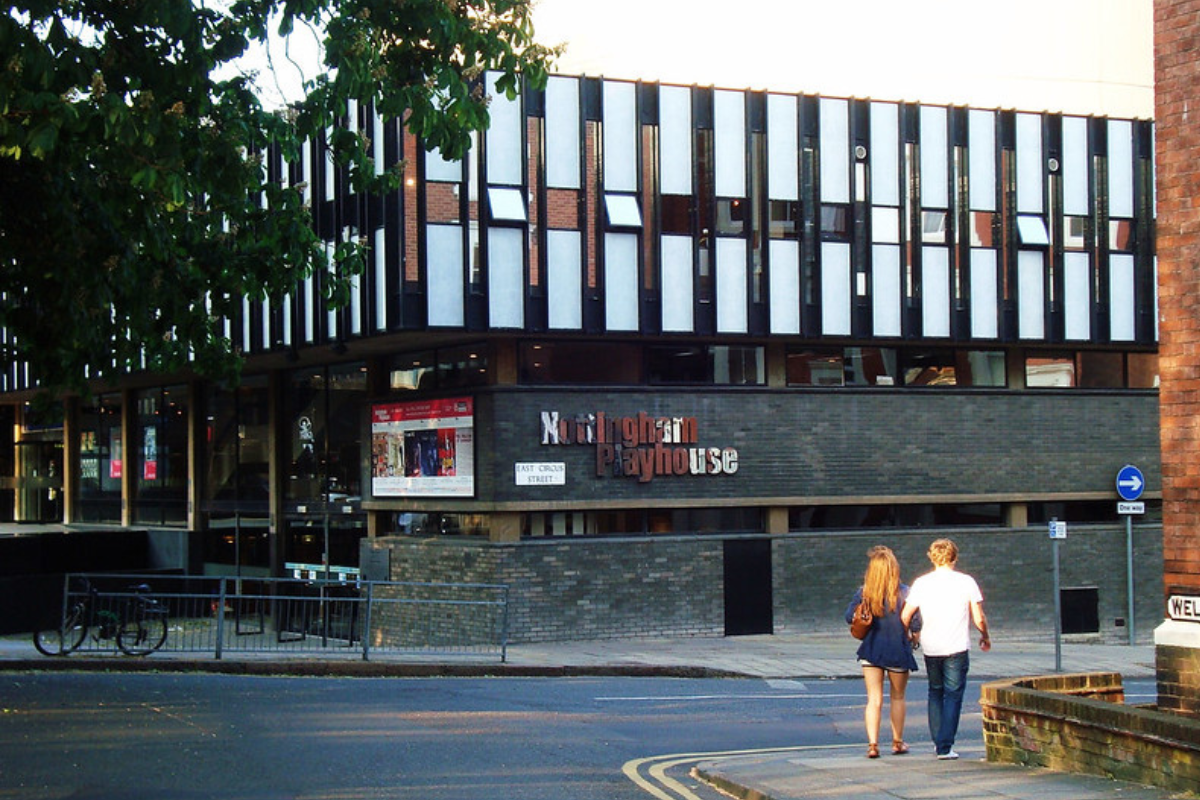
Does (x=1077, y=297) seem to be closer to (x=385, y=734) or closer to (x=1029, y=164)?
(x=1029, y=164)

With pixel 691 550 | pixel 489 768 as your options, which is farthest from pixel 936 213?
pixel 489 768

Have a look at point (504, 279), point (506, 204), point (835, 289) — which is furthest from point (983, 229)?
point (504, 279)

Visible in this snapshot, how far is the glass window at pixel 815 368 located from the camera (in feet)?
90.3

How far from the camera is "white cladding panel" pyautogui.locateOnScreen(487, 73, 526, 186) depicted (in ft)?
81.9

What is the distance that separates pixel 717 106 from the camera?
26453 mm

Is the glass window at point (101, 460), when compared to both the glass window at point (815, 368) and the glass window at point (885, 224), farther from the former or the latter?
the glass window at point (885, 224)

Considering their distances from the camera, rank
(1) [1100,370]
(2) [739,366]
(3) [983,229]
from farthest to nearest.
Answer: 1. (1) [1100,370]
2. (3) [983,229]
3. (2) [739,366]

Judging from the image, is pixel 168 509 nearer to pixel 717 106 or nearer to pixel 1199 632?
pixel 717 106

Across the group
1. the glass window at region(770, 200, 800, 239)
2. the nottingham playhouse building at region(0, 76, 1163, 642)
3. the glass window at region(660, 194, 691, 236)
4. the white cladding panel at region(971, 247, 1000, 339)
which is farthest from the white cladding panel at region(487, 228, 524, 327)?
the white cladding panel at region(971, 247, 1000, 339)

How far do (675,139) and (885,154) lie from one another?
4.18 m

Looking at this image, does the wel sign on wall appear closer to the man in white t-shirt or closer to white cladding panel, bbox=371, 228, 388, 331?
the man in white t-shirt

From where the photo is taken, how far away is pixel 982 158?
28656mm

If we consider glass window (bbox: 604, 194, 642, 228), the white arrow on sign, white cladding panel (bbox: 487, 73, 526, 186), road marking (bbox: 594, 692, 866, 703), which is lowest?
road marking (bbox: 594, 692, 866, 703)

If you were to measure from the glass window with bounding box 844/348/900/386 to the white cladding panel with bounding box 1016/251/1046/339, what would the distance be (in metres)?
2.54
